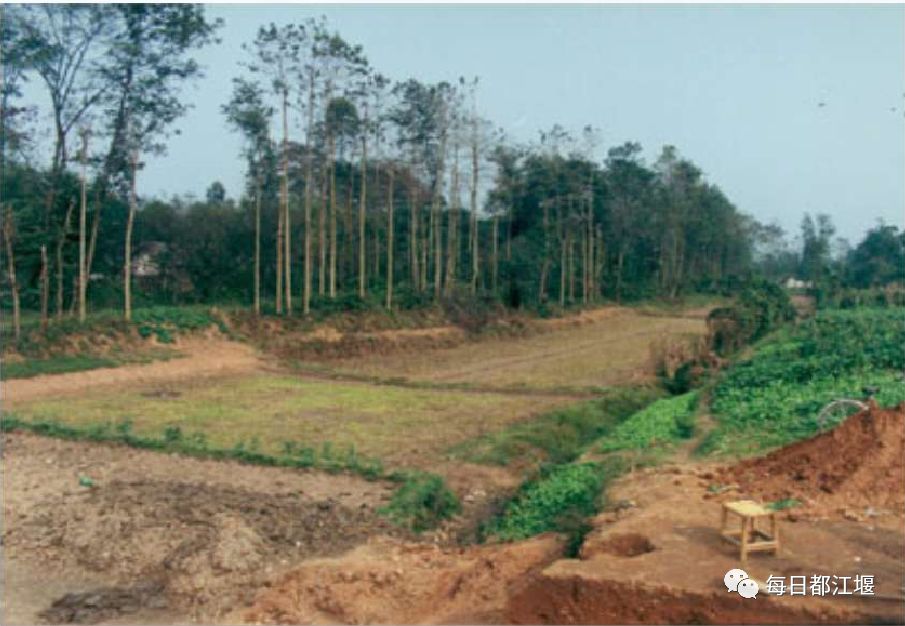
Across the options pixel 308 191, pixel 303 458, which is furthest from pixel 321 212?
pixel 303 458

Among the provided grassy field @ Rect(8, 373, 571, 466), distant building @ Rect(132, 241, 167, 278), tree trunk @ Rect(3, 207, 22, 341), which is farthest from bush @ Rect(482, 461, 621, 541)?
distant building @ Rect(132, 241, 167, 278)

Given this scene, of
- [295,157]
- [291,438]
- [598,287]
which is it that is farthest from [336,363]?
[598,287]

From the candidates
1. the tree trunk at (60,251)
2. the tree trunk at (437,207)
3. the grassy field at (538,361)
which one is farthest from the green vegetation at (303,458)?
the tree trunk at (437,207)

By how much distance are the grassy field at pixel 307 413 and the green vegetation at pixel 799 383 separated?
158 inches

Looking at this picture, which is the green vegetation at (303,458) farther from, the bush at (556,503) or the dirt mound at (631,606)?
the dirt mound at (631,606)

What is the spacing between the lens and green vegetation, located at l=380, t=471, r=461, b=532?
10.2 meters

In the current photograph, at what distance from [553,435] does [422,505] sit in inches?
166

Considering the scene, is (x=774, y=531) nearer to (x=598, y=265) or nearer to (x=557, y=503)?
(x=557, y=503)

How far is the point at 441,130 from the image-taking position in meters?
36.0

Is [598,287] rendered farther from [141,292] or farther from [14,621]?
[14,621]

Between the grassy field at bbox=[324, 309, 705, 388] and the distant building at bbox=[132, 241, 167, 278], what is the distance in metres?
11.5

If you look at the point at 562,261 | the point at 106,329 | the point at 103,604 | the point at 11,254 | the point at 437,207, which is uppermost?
the point at 437,207

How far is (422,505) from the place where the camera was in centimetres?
1059

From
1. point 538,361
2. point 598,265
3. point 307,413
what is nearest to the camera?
point 307,413
